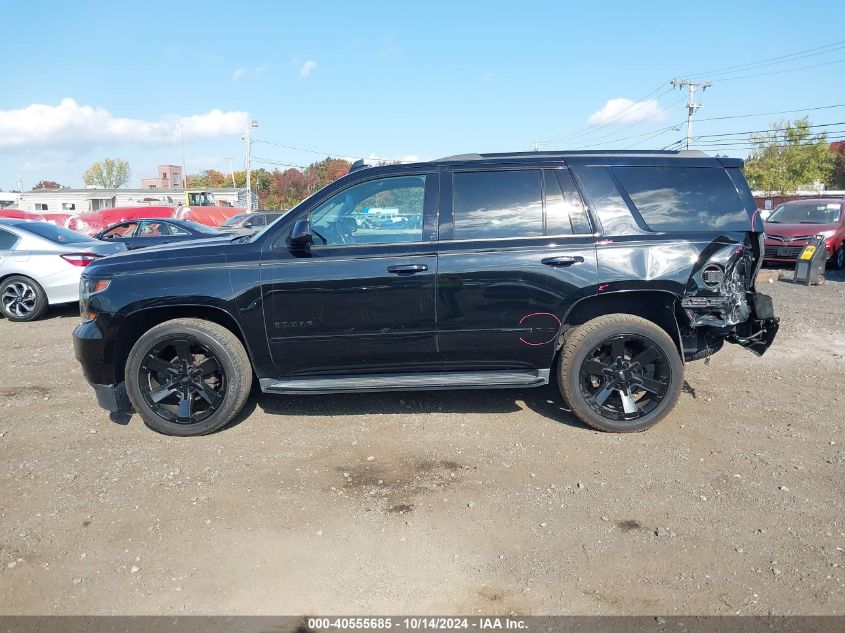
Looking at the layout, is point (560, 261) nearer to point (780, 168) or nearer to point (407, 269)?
point (407, 269)

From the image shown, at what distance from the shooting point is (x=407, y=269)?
4.41m

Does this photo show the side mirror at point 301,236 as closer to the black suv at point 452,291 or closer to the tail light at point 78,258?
the black suv at point 452,291

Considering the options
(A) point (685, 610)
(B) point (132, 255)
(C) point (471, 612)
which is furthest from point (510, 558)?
(B) point (132, 255)

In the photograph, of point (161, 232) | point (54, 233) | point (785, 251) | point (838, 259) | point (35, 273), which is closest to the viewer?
point (35, 273)

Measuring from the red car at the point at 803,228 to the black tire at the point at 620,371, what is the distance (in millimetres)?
9969

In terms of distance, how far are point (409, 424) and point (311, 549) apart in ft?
5.52

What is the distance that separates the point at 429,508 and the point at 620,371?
184 cm

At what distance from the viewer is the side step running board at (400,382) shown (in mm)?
4523

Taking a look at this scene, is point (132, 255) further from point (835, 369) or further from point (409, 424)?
point (835, 369)

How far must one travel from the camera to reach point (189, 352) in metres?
4.62

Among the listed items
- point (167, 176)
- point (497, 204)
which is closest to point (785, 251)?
point (497, 204)

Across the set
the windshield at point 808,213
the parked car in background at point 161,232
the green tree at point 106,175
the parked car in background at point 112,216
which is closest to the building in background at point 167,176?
the green tree at point 106,175

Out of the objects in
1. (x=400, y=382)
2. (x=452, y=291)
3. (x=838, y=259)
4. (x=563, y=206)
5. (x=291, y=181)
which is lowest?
(x=400, y=382)

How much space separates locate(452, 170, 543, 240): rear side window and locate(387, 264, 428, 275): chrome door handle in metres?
0.35
